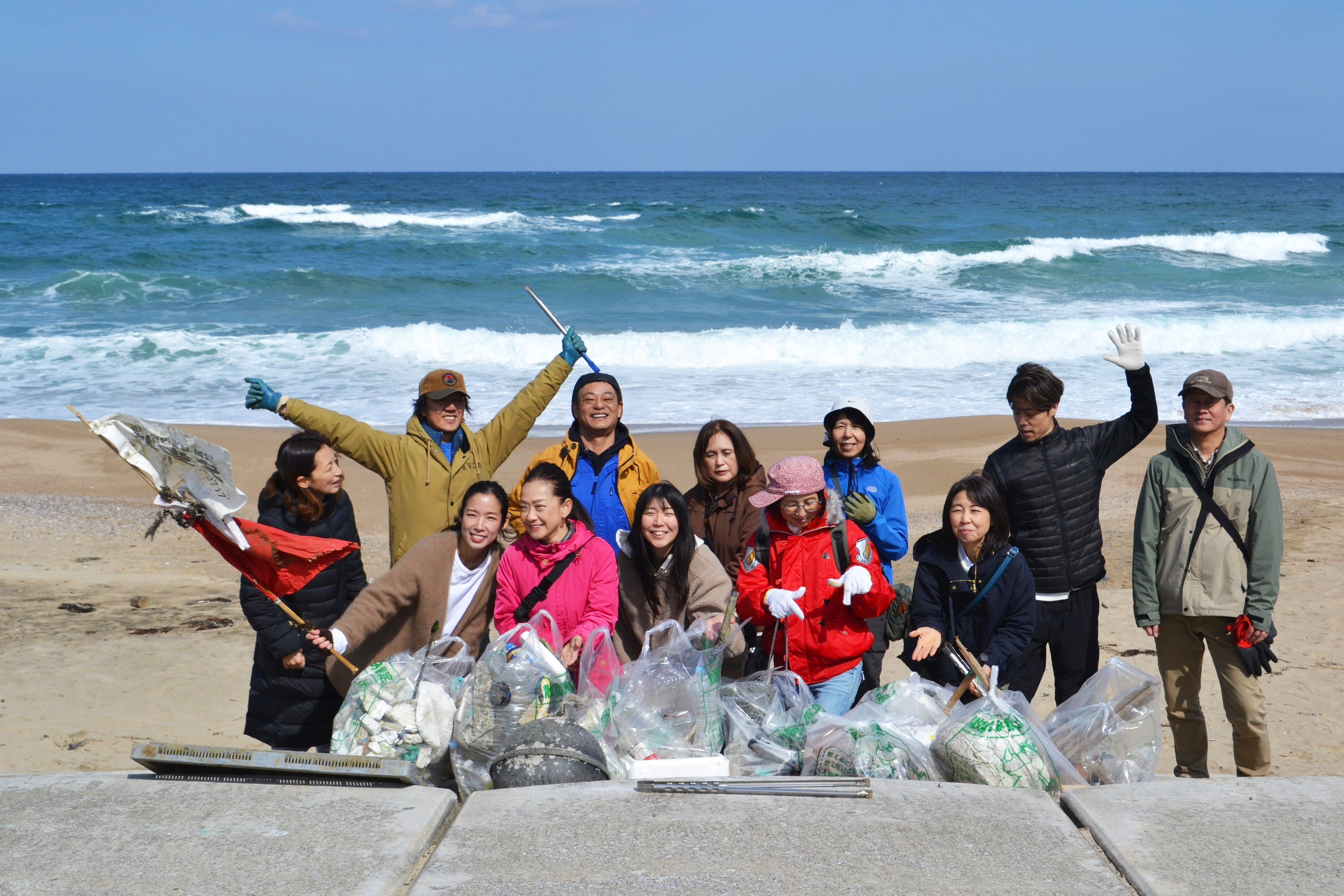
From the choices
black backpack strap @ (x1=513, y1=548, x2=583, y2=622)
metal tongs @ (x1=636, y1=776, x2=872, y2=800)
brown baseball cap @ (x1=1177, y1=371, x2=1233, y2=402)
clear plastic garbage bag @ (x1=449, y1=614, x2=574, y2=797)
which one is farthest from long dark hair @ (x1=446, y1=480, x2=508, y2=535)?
brown baseball cap @ (x1=1177, y1=371, x2=1233, y2=402)

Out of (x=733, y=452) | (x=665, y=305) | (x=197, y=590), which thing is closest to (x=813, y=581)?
(x=733, y=452)

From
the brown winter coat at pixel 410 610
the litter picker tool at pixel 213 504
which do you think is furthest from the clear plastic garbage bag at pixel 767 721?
the litter picker tool at pixel 213 504

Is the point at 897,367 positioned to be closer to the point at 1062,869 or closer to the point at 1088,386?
the point at 1088,386

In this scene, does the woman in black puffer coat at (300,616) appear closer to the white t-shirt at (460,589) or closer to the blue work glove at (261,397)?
the white t-shirt at (460,589)

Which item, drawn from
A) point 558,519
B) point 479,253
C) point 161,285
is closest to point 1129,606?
point 558,519

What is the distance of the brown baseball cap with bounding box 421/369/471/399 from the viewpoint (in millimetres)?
4504

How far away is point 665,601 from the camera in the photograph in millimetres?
3980

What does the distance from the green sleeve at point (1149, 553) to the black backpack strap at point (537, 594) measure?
2050 mm

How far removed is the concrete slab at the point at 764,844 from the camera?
238cm

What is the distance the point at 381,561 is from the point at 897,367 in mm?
10338

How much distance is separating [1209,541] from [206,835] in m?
3.29

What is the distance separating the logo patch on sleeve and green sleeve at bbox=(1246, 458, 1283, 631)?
5.61 feet

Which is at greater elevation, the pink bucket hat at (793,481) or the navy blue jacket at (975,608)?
the pink bucket hat at (793,481)

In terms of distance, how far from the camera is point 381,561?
301 inches
